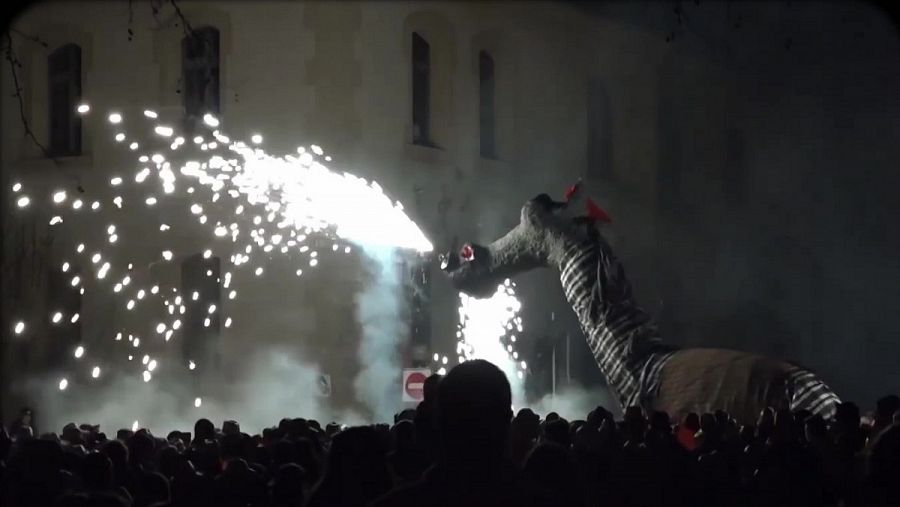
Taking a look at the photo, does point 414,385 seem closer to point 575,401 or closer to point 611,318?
point 611,318

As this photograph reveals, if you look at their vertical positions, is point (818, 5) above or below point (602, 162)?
above

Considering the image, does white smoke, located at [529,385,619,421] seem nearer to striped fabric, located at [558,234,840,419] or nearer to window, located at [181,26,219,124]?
window, located at [181,26,219,124]

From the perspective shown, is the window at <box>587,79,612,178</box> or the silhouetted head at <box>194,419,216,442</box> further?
the window at <box>587,79,612,178</box>

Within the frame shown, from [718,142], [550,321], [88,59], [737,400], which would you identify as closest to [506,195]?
[550,321]

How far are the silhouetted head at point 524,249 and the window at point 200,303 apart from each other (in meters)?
7.79

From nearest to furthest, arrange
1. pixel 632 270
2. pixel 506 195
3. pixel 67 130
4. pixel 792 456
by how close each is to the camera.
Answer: pixel 792 456, pixel 67 130, pixel 506 195, pixel 632 270

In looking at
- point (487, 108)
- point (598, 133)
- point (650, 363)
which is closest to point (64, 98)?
point (487, 108)

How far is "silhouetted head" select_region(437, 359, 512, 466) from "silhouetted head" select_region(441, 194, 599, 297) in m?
8.40

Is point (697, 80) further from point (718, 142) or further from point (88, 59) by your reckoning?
point (88, 59)

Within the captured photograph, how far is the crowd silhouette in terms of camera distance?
3842 mm

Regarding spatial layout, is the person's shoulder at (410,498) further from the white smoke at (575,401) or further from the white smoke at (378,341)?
Result: the white smoke at (575,401)

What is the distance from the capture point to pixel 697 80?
88.4 feet

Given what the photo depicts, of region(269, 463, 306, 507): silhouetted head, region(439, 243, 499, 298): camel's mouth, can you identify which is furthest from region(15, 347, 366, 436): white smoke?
region(269, 463, 306, 507): silhouetted head

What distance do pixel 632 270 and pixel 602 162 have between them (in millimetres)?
2499
